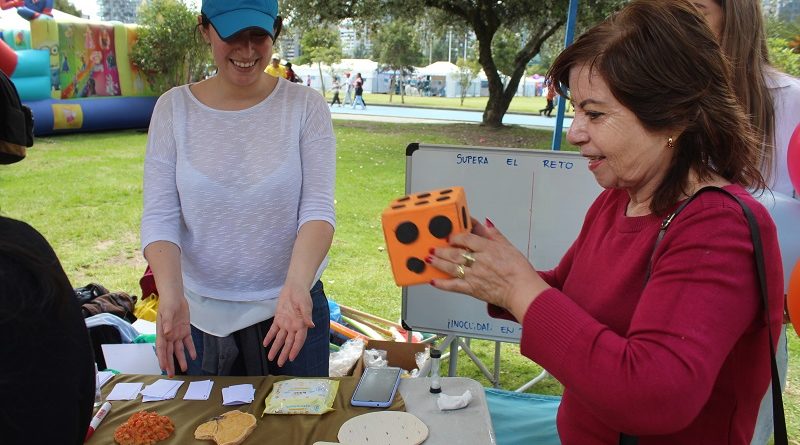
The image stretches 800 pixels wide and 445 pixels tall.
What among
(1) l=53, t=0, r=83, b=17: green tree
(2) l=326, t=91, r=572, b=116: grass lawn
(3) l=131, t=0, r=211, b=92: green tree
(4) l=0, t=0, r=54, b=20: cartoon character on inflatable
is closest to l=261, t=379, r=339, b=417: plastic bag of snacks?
(4) l=0, t=0, r=54, b=20: cartoon character on inflatable

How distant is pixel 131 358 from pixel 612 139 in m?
2.05

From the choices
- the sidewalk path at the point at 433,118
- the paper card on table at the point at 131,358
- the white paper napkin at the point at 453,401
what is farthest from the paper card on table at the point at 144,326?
the sidewalk path at the point at 433,118

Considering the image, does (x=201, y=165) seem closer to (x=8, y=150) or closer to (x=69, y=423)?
(x=8, y=150)

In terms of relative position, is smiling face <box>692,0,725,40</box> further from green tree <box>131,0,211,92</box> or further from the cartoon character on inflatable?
green tree <box>131,0,211,92</box>

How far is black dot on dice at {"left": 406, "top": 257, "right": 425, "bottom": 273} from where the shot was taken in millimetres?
1036

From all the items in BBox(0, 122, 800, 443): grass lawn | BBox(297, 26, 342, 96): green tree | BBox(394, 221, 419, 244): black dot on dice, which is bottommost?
BBox(0, 122, 800, 443): grass lawn

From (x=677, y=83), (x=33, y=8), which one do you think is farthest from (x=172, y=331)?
(x=33, y=8)

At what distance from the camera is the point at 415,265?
40.9 inches

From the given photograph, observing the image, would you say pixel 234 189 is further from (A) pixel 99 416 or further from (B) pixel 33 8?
(B) pixel 33 8

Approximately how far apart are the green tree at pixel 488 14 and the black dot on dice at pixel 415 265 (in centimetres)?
1251

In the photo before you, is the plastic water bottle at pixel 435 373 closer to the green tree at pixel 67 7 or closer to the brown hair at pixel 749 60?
the brown hair at pixel 749 60

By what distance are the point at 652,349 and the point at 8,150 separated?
88 centimetres

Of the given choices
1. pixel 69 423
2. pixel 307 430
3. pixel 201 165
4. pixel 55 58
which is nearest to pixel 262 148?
pixel 201 165

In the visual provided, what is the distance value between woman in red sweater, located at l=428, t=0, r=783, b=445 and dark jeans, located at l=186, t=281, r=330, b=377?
0.80 metres
